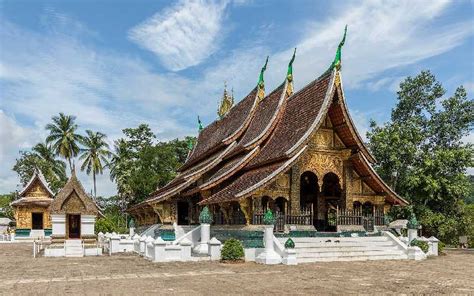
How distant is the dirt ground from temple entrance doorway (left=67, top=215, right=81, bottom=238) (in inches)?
269

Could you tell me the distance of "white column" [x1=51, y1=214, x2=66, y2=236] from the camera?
755 inches

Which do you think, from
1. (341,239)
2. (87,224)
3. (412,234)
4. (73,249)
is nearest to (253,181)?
(341,239)

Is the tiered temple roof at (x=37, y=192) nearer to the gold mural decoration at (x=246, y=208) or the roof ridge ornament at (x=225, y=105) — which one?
the roof ridge ornament at (x=225, y=105)

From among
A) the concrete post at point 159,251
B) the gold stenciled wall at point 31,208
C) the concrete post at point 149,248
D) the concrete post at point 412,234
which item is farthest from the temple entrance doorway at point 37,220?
the concrete post at point 412,234

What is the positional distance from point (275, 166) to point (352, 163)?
3258 mm

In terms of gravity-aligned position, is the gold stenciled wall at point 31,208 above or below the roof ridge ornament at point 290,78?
below

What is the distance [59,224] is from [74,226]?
118 cm

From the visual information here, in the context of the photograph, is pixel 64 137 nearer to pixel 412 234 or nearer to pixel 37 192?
pixel 37 192

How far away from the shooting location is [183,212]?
21.5 metres

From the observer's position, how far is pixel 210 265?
42.8 ft

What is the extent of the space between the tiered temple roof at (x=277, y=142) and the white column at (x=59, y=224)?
3.73 m

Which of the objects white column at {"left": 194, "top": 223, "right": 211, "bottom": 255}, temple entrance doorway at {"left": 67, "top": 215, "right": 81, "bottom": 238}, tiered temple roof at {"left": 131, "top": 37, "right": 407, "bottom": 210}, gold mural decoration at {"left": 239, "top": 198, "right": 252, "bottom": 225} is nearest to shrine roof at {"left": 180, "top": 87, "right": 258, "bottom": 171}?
tiered temple roof at {"left": 131, "top": 37, "right": 407, "bottom": 210}

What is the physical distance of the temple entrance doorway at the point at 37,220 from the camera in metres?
41.1

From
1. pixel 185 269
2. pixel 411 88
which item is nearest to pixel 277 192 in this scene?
pixel 185 269
